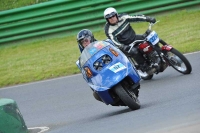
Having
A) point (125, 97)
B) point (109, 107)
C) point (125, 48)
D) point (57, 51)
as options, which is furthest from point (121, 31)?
point (57, 51)

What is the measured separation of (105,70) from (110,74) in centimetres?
13

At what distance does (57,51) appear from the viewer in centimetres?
2077

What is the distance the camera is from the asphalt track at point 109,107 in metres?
8.93

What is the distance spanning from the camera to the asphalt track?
893 centimetres

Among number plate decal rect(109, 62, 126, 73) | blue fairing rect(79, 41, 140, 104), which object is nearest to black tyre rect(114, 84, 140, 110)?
blue fairing rect(79, 41, 140, 104)

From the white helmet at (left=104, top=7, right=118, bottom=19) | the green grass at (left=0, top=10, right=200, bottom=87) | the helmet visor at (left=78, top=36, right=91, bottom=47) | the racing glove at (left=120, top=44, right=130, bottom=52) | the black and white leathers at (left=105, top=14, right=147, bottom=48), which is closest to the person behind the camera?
the helmet visor at (left=78, top=36, right=91, bottom=47)

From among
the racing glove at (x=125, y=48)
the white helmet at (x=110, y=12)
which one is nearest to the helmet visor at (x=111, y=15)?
the white helmet at (x=110, y=12)

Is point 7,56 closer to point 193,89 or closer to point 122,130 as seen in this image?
point 193,89

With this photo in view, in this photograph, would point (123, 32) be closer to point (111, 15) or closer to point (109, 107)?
point (111, 15)

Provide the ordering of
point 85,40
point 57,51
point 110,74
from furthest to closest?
point 57,51, point 85,40, point 110,74

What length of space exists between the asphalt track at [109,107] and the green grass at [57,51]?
2.85 ft

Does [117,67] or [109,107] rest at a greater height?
[117,67]

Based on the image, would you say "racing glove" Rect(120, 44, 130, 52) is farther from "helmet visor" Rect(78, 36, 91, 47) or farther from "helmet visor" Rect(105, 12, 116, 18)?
"helmet visor" Rect(78, 36, 91, 47)

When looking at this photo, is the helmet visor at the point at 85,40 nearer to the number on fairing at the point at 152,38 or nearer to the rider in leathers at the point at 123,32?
the rider in leathers at the point at 123,32
